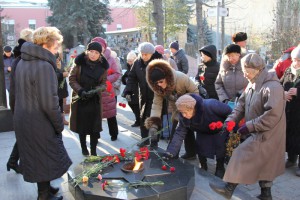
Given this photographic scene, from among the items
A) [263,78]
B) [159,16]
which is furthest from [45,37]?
[159,16]

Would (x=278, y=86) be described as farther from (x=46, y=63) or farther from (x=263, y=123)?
(x=46, y=63)

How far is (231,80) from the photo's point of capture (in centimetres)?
492

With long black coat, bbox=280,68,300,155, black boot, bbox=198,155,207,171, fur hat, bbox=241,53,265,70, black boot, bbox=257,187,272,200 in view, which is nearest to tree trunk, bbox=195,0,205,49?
→ long black coat, bbox=280,68,300,155

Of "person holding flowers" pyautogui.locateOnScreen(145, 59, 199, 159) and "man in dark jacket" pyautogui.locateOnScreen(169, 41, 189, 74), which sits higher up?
"man in dark jacket" pyautogui.locateOnScreen(169, 41, 189, 74)

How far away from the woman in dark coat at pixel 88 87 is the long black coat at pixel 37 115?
142cm

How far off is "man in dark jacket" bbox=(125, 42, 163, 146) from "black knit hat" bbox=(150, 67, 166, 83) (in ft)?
Answer: 3.78

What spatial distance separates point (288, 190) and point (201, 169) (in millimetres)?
1056

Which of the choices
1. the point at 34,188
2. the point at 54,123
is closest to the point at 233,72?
the point at 54,123

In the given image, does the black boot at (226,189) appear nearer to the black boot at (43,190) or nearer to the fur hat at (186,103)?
the fur hat at (186,103)

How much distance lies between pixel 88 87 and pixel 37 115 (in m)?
1.61

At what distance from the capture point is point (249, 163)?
3484mm

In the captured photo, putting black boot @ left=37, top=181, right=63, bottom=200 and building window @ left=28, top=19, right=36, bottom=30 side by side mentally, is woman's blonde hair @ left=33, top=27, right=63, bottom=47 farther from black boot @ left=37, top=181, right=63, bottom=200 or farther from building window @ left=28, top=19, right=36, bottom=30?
building window @ left=28, top=19, right=36, bottom=30

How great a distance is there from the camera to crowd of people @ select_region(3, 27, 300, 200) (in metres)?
3.19

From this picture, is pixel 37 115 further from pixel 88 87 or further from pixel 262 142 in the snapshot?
pixel 262 142
